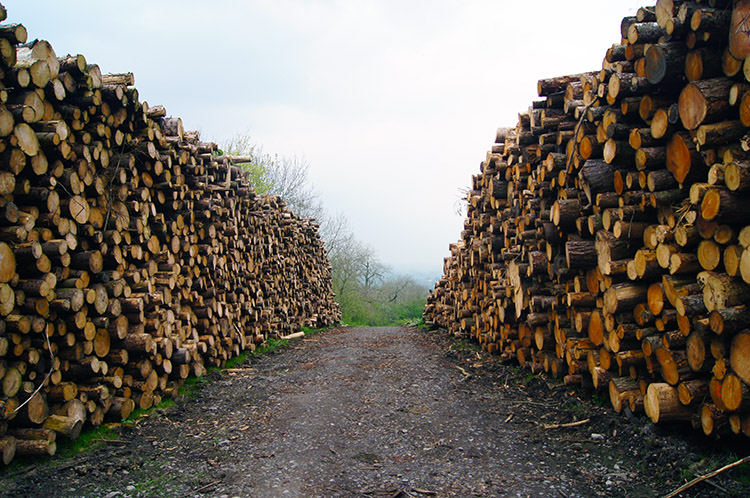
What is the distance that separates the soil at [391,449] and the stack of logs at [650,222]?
32cm

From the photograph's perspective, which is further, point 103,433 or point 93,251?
point 93,251

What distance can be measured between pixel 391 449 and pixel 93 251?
11.4 ft

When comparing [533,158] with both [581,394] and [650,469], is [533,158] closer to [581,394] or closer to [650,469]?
[581,394]

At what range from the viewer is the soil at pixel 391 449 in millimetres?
3430

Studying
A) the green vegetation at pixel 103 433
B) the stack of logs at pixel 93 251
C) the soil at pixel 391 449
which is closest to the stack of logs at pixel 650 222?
the soil at pixel 391 449

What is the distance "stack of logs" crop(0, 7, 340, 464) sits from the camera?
3.88m

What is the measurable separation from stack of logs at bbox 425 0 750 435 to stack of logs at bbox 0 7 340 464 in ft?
15.5

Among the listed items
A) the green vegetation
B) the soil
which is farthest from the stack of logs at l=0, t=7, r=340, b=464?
the soil

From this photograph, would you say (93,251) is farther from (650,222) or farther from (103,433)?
(650,222)

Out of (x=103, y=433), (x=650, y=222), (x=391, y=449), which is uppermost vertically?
(x=650, y=222)

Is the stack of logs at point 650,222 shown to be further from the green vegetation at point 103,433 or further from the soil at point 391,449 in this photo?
the green vegetation at point 103,433

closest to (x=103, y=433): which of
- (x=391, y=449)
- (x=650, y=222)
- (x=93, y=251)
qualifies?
(x=93, y=251)

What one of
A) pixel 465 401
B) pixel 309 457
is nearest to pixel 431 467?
pixel 309 457

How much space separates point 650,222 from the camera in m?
4.35
